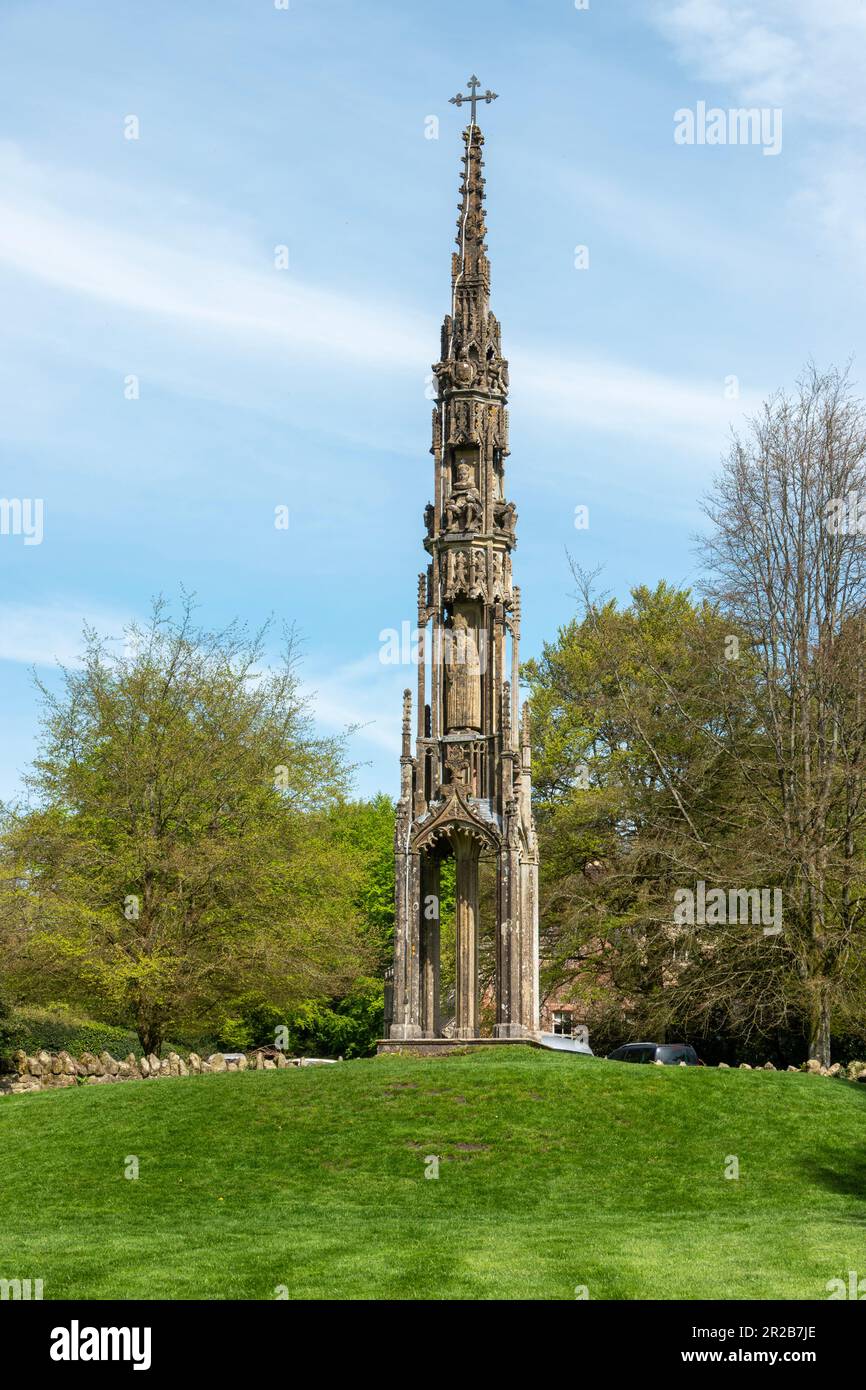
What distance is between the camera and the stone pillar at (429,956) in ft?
98.4

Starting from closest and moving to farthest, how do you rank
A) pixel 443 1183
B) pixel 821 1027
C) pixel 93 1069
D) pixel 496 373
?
pixel 443 1183
pixel 496 373
pixel 821 1027
pixel 93 1069

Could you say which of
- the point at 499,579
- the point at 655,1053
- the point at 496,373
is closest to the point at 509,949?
the point at 655,1053

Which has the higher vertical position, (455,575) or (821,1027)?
(455,575)

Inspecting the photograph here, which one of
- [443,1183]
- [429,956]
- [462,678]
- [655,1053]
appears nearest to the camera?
[443,1183]

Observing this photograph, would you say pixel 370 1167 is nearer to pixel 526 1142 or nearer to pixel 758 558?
pixel 526 1142

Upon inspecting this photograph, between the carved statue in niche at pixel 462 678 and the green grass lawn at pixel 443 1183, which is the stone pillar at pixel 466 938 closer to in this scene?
the carved statue in niche at pixel 462 678

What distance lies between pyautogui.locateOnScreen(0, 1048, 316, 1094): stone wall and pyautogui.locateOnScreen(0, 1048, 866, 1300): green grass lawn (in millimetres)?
5320

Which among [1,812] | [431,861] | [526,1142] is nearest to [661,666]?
[431,861]

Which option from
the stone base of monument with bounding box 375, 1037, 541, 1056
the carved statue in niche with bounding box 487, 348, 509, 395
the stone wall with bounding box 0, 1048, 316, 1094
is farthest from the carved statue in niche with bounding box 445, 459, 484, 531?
A: the stone wall with bounding box 0, 1048, 316, 1094

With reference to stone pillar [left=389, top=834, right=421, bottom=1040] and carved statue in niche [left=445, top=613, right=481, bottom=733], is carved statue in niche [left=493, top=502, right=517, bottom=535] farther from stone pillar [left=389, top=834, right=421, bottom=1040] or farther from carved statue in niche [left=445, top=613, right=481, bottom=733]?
stone pillar [left=389, top=834, right=421, bottom=1040]

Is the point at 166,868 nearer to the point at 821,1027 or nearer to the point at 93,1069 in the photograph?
the point at 93,1069

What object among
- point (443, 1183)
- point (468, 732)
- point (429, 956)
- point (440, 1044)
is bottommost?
point (443, 1183)

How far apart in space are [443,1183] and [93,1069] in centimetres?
1571

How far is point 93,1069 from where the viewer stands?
3347 centimetres
